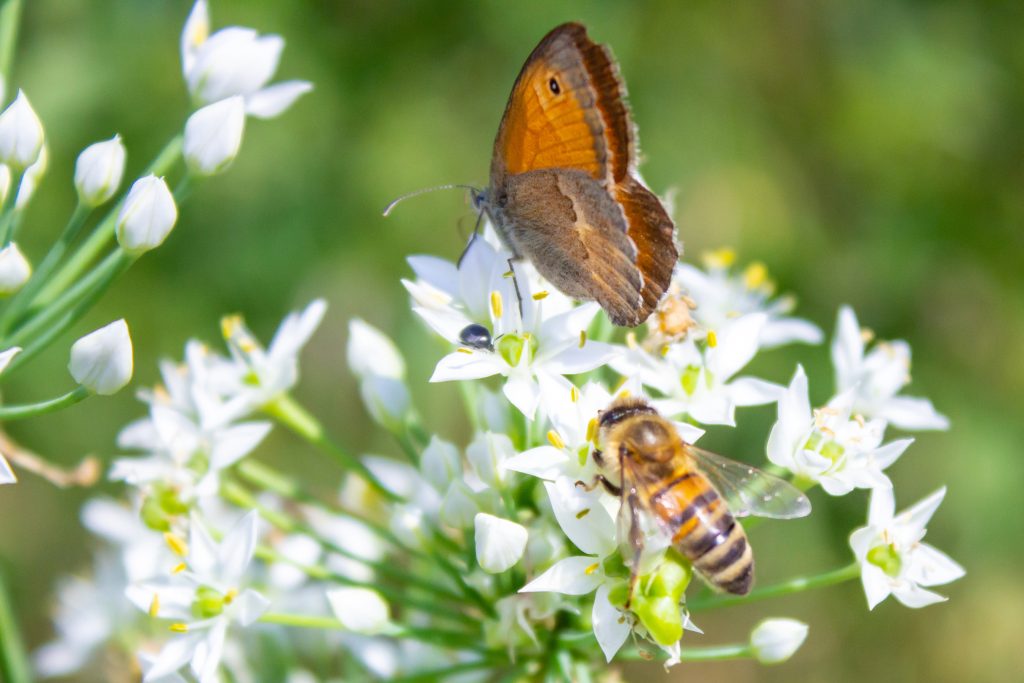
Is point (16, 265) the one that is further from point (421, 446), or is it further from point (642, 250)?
point (642, 250)

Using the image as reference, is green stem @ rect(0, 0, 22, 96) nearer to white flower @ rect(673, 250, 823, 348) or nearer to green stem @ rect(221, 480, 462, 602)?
green stem @ rect(221, 480, 462, 602)

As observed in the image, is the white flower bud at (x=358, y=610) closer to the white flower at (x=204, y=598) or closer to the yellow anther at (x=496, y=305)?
the white flower at (x=204, y=598)

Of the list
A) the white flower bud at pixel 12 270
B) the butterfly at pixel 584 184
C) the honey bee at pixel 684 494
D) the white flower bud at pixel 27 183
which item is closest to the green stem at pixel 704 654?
the honey bee at pixel 684 494

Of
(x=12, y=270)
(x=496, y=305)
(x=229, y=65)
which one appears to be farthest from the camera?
(x=229, y=65)

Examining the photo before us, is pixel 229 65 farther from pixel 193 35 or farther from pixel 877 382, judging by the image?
pixel 877 382

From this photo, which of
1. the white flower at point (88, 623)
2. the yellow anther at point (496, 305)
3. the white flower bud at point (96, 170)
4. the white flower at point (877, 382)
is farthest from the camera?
the white flower at point (88, 623)

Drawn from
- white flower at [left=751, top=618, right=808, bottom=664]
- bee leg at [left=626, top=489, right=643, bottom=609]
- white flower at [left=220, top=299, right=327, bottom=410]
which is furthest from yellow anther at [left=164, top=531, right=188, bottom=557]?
white flower at [left=751, top=618, right=808, bottom=664]

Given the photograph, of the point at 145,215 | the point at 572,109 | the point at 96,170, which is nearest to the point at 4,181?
the point at 96,170
